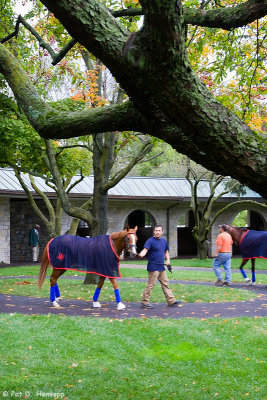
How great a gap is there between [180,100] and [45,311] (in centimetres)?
779

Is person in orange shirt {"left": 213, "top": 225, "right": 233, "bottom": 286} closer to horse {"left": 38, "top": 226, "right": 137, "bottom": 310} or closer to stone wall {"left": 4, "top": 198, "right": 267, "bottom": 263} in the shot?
horse {"left": 38, "top": 226, "right": 137, "bottom": 310}

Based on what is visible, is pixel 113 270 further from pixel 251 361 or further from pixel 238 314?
pixel 251 361

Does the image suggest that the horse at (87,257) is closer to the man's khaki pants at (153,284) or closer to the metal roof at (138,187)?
the man's khaki pants at (153,284)

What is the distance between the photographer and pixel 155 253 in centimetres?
1070

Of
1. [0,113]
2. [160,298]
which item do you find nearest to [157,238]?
[160,298]

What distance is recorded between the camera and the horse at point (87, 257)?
10609 mm

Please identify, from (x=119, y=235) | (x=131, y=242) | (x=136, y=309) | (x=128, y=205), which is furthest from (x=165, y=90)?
(x=128, y=205)

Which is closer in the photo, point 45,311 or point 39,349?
point 39,349

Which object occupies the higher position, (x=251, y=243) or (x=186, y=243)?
(x=251, y=243)

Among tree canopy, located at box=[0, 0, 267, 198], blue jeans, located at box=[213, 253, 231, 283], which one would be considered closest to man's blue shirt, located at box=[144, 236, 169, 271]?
blue jeans, located at box=[213, 253, 231, 283]

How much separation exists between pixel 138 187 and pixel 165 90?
82.5ft

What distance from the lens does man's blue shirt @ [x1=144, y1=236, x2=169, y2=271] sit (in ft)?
34.9

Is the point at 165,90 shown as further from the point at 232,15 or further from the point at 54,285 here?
the point at 54,285

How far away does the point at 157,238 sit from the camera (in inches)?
425
